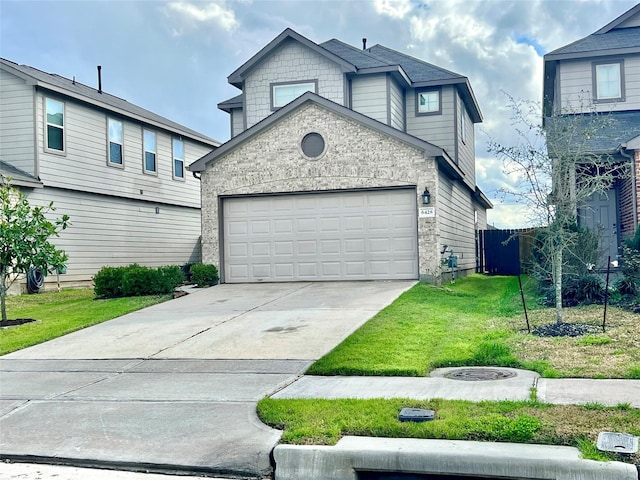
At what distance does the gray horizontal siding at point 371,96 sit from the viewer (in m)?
20.3

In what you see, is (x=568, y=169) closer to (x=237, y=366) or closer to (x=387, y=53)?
(x=237, y=366)

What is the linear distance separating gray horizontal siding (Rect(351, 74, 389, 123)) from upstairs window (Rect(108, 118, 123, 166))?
7.77 m

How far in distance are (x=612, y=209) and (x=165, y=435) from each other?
14913mm

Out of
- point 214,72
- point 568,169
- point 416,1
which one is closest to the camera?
point 568,169

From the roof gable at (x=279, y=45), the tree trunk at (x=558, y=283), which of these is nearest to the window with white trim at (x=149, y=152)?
the roof gable at (x=279, y=45)

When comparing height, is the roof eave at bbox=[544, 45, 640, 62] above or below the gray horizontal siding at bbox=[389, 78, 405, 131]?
above

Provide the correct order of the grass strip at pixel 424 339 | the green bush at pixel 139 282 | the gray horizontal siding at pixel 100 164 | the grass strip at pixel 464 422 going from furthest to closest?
the gray horizontal siding at pixel 100 164
the green bush at pixel 139 282
the grass strip at pixel 424 339
the grass strip at pixel 464 422

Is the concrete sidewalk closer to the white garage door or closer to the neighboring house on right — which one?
the white garage door

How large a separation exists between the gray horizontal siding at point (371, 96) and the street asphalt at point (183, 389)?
1023cm

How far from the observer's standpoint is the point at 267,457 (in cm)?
495

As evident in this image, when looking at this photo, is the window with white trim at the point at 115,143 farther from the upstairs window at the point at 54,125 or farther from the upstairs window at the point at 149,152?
the upstairs window at the point at 54,125

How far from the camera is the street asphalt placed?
517 centimetres

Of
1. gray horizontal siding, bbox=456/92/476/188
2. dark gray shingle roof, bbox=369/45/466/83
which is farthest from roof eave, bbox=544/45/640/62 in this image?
gray horizontal siding, bbox=456/92/476/188

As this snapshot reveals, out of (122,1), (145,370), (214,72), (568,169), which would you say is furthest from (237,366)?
(214,72)
